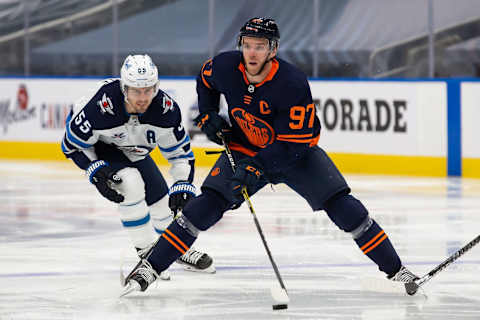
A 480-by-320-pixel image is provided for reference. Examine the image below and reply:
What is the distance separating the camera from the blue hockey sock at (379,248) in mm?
4699

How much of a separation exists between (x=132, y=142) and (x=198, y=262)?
0.69 metres

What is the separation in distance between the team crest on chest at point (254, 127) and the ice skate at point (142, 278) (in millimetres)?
695

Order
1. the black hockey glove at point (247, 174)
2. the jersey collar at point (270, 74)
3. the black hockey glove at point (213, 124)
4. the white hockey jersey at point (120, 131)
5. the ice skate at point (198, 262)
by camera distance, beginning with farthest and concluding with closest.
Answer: the ice skate at point (198, 262) → the white hockey jersey at point (120, 131) → the black hockey glove at point (213, 124) → the jersey collar at point (270, 74) → the black hockey glove at point (247, 174)

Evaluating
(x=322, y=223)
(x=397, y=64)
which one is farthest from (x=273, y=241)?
(x=397, y=64)

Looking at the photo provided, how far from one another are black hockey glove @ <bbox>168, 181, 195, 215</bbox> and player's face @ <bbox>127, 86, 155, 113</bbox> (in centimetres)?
40

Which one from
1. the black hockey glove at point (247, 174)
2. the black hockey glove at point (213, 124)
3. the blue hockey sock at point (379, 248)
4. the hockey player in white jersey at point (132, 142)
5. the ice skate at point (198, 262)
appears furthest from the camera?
the ice skate at point (198, 262)

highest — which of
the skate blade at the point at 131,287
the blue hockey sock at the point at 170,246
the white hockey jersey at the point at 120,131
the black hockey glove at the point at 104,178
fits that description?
the white hockey jersey at the point at 120,131

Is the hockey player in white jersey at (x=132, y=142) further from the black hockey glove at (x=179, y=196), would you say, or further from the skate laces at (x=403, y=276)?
the skate laces at (x=403, y=276)

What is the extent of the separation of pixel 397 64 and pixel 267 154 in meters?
6.83

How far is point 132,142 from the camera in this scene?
514cm

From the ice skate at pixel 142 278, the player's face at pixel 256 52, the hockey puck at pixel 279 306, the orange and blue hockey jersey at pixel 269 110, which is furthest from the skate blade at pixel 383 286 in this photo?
the player's face at pixel 256 52

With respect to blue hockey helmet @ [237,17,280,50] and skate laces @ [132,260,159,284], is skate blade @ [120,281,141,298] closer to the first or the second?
skate laces @ [132,260,159,284]

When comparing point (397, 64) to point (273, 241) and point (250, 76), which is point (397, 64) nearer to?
point (273, 241)

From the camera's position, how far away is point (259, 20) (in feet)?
15.1
